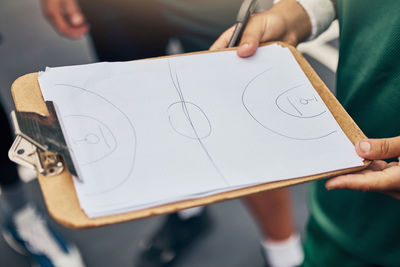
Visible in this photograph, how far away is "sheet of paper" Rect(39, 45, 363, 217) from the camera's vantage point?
0.41m

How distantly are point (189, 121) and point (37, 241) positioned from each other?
2.30 feet

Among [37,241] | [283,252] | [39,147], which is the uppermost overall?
[39,147]

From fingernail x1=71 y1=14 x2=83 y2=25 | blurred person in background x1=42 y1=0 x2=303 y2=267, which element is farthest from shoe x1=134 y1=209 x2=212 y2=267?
fingernail x1=71 y1=14 x2=83 y2=25

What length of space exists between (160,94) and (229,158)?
0.14 m

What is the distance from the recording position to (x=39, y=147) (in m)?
0.39

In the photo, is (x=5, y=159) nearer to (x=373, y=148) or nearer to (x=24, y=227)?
(x=24, y=227)

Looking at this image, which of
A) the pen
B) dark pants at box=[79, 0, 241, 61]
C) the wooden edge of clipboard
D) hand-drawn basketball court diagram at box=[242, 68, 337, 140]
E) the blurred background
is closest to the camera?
the wooden edge of clipboard

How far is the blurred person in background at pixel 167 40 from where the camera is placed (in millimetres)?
939

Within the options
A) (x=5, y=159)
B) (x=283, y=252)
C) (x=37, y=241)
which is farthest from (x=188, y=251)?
(x=5, y=159)

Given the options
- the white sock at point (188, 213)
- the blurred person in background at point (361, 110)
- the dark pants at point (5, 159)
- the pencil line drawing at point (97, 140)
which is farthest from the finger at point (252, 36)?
the dark pants at point (5, 159)

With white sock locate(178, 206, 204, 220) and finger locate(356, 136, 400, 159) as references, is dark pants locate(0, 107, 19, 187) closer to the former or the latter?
white sock locate(178, 206, 204, 220)

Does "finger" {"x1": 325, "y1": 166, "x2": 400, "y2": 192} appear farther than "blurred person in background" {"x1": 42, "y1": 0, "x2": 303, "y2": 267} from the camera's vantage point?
No

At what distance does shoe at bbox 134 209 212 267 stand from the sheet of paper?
26.2 inches

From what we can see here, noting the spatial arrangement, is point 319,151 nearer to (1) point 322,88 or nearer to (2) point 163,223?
(1) point 322,88
